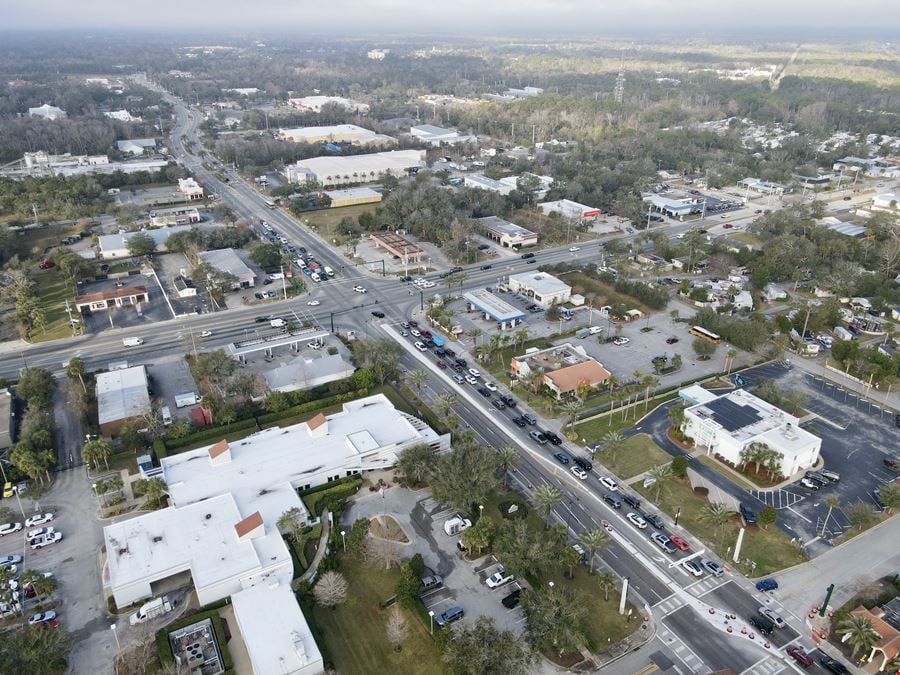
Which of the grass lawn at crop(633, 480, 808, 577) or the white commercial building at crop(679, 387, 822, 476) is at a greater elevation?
the white commercial building at crop(679, 387, 822, 476)

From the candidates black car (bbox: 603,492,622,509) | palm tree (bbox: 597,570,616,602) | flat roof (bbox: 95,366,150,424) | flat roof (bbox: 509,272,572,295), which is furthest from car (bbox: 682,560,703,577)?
flat roof (bbox: 95,366,150,424)

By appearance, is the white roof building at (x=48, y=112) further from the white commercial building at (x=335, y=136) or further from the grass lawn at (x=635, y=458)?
the grass lawn at (x=635, y=458)

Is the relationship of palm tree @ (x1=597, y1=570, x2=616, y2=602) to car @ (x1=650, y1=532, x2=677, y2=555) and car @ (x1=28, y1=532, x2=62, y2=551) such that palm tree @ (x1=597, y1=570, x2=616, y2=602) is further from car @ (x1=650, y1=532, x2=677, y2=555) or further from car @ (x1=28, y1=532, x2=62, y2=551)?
car @ (x1=28, y1=532, x2=62, y2=551)

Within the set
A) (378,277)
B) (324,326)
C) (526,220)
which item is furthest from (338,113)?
(324,326)

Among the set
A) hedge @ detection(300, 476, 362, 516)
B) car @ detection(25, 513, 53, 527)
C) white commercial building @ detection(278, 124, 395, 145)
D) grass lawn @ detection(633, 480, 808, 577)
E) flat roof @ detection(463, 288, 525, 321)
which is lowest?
grass lawn @ detection(633, 480, 808, 577)

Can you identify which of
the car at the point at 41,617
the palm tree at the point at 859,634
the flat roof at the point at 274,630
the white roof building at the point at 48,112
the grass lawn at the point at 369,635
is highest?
the white roof building at the point at 48,112

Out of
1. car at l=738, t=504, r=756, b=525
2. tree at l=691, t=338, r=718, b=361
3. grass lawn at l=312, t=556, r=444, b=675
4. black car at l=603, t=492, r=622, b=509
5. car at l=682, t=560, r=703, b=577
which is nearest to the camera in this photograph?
grass lawn at l=312, t=556, r=444, b=675

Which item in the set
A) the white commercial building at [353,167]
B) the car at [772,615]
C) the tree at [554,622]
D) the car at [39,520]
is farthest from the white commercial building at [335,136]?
the car at [772,615]
